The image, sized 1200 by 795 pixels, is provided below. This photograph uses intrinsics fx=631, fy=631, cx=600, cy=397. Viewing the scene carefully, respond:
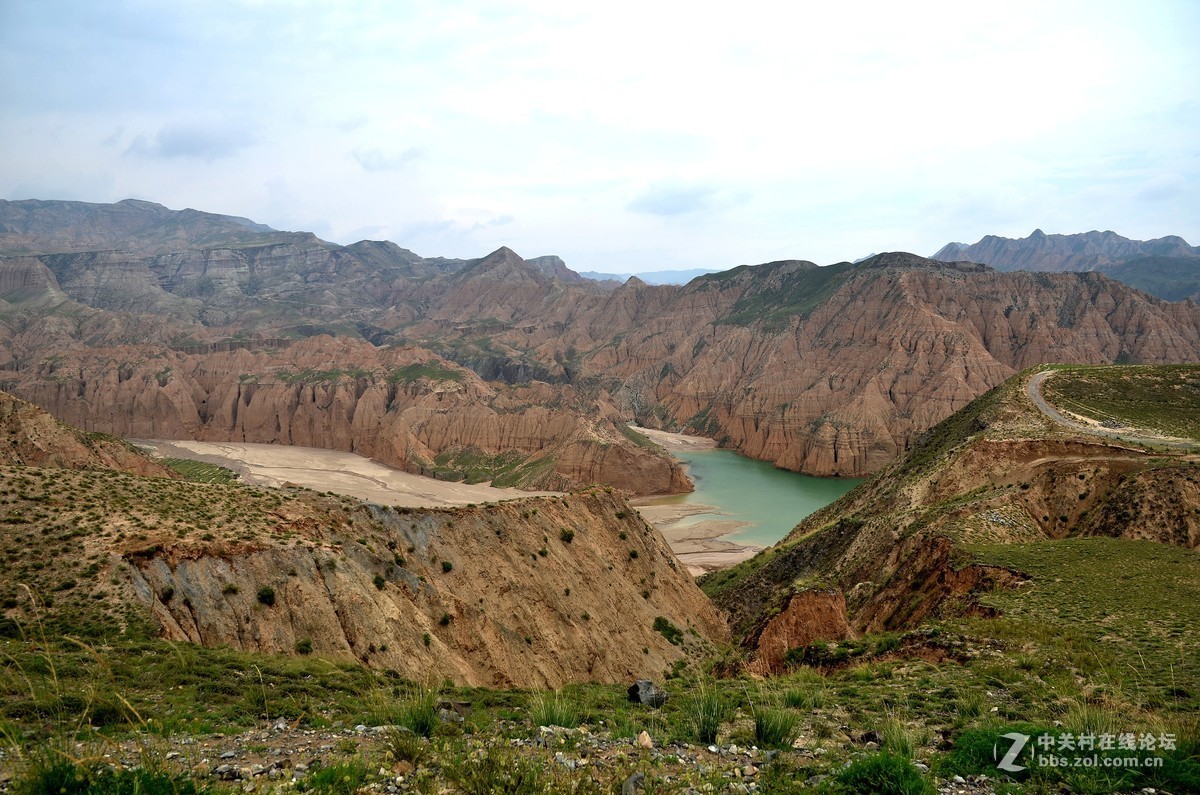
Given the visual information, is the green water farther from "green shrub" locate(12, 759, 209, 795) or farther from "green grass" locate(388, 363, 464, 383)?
"green shrub" locate(12, 759, 209, 795)

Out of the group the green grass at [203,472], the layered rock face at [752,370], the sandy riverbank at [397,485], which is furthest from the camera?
the layered rock face at [752,370]

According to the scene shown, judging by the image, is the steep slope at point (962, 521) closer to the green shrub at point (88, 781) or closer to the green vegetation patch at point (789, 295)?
the green shrub at point (88, 781)

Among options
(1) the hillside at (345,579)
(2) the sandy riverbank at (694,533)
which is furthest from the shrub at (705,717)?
(2) the sandy riverbank at (694,533)

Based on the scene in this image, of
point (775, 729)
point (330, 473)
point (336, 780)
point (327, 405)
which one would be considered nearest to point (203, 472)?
point (330, 473)

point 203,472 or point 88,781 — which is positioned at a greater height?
point 88,781

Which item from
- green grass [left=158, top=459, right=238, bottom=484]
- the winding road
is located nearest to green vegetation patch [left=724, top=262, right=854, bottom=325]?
the winding road

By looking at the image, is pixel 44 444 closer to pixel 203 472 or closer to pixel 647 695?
pixel 647 695
